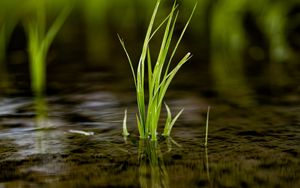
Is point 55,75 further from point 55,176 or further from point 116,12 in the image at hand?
point 116,12

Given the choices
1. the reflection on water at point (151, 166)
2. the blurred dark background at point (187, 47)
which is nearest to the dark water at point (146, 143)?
the reflection on water at point (151, 166)

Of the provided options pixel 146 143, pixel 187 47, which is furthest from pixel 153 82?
pixel 187 47

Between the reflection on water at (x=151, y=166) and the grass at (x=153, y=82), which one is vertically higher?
the grass at (x=153, y=82)

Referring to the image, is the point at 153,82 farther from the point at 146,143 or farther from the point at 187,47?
the point at 187,47

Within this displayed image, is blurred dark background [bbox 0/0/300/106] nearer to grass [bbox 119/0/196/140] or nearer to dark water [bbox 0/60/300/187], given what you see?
dark water [bbox 0/60/300/187]

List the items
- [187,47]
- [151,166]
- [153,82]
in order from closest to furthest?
1. [151,166]
2. [153,82]
3. [187,47]

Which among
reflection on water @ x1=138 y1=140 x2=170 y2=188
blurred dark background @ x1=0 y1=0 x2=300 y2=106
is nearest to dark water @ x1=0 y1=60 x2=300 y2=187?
reflection on water @ x1=138 y1=140 x2=170 y2=188

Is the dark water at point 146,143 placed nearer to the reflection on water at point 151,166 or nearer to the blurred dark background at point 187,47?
the reflection on water at point 151,166

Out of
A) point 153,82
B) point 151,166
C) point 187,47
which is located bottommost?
point 151,166

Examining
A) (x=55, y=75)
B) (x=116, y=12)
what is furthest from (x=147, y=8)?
(x=55, y=75)
